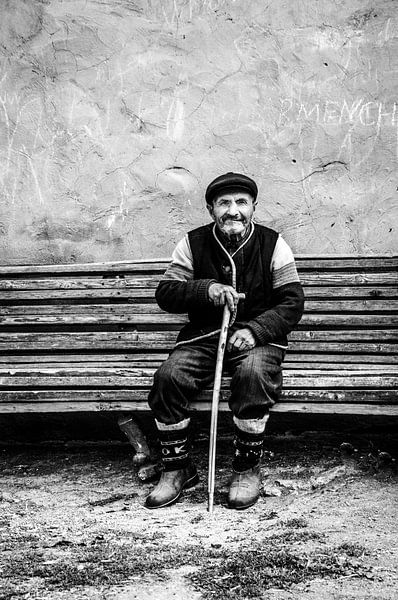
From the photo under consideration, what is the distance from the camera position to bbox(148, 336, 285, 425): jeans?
3289 mm

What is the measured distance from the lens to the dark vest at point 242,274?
3.59 m

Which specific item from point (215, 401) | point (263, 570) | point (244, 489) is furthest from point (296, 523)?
point (215, 401)

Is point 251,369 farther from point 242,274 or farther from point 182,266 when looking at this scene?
point 182,266

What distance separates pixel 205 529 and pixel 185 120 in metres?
2.49

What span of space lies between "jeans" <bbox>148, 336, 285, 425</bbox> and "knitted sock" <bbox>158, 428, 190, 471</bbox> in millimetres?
64

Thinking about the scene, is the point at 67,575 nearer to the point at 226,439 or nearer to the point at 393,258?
the point at 226,439

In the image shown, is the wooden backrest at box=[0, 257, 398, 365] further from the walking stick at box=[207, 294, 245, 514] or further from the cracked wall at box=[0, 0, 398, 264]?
the walking stick at box=[207, 294, 245, 514]

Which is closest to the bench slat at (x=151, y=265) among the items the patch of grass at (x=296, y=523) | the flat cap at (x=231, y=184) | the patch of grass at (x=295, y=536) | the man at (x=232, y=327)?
the man at (x=232, y=327)

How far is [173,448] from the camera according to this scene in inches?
132

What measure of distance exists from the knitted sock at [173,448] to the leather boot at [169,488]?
1.3 inches

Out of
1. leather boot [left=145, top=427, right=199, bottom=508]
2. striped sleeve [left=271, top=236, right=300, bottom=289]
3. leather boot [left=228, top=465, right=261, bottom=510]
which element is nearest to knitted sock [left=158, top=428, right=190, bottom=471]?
leather boot [left=145, top=427, right=199, bottom=508]

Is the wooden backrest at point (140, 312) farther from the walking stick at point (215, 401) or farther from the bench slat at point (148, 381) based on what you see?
the walking stick at point (215, 401)

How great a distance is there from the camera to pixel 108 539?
9.62ft

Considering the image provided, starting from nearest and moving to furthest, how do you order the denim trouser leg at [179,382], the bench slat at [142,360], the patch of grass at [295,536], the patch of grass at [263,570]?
the patch of grass at [263,570] → the patch of grass at [295,536] → the denim trouser leg at [179,382] → the bench slat at [142,360]
